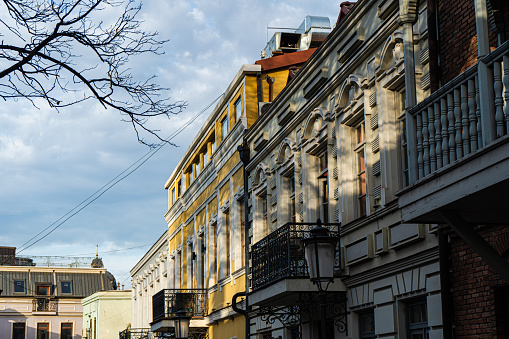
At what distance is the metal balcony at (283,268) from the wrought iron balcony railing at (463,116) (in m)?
5.82

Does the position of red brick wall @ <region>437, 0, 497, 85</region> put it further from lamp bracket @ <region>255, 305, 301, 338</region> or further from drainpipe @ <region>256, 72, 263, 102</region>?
drainpipe @ <region>256, 72, 263, 102</region>

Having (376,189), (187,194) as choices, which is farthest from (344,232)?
(187,194)

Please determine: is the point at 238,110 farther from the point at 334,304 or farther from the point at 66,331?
the point at 66,331

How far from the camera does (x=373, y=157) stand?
12797 millimetres

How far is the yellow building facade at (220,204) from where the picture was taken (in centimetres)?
2122

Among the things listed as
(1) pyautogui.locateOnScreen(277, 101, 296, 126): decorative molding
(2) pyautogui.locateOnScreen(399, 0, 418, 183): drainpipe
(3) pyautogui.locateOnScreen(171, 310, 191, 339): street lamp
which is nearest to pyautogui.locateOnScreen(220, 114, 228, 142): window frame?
(1) pyautogui.locateOnScreen(277, 101, 296, 126): decorative molding

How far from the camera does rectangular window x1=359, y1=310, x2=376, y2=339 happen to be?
12.9 metres

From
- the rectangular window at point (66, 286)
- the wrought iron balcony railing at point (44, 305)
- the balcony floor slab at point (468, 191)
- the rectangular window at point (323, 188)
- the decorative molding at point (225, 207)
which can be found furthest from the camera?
the rectangular window at point (66, 286)

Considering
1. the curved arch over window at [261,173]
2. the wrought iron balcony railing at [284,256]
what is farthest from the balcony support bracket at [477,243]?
the curved arch over window at [261,173]

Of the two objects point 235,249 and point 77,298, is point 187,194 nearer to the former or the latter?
point 235,249

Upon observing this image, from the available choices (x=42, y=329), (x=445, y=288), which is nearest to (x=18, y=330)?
(x=42, y=329)

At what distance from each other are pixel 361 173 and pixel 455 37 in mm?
3998

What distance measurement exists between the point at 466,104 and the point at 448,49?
308 cm

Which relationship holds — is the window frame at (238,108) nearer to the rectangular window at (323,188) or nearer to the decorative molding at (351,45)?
the rectangular window at (323,188)
